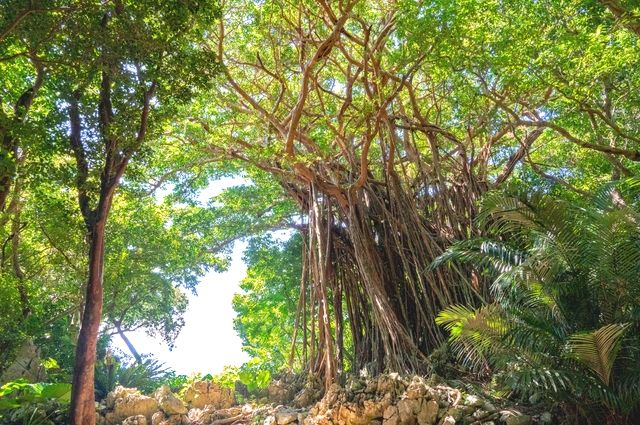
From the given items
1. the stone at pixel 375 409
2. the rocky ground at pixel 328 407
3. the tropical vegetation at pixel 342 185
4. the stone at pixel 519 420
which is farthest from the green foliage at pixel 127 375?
the stone at pixel 519 420

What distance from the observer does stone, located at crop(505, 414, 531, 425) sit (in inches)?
181

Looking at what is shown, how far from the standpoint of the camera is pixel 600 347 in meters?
4.07

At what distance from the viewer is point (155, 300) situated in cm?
1111

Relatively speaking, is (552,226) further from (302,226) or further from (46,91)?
(46,91)

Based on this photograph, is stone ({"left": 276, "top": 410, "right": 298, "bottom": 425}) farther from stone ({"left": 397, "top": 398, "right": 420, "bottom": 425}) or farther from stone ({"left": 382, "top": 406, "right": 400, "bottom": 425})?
stone ({"left": 397, "top": 398, "right": 420, "bottom": 425})

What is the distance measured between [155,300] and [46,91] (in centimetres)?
632

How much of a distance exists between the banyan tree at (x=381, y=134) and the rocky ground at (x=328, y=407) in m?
0.62

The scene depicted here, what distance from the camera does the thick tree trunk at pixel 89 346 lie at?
4.78 m

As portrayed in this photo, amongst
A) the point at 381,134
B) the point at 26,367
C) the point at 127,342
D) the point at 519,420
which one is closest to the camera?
the point at 519,420

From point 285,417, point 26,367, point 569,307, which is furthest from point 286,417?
point 26,367

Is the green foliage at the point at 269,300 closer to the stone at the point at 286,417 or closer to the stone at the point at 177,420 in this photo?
the stone at the point at 177,420

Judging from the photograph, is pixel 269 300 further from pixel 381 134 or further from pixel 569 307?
pixel 569 307

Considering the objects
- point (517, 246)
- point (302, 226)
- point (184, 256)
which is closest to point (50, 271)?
point (184, 256)

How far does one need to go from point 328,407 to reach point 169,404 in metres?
2.18
